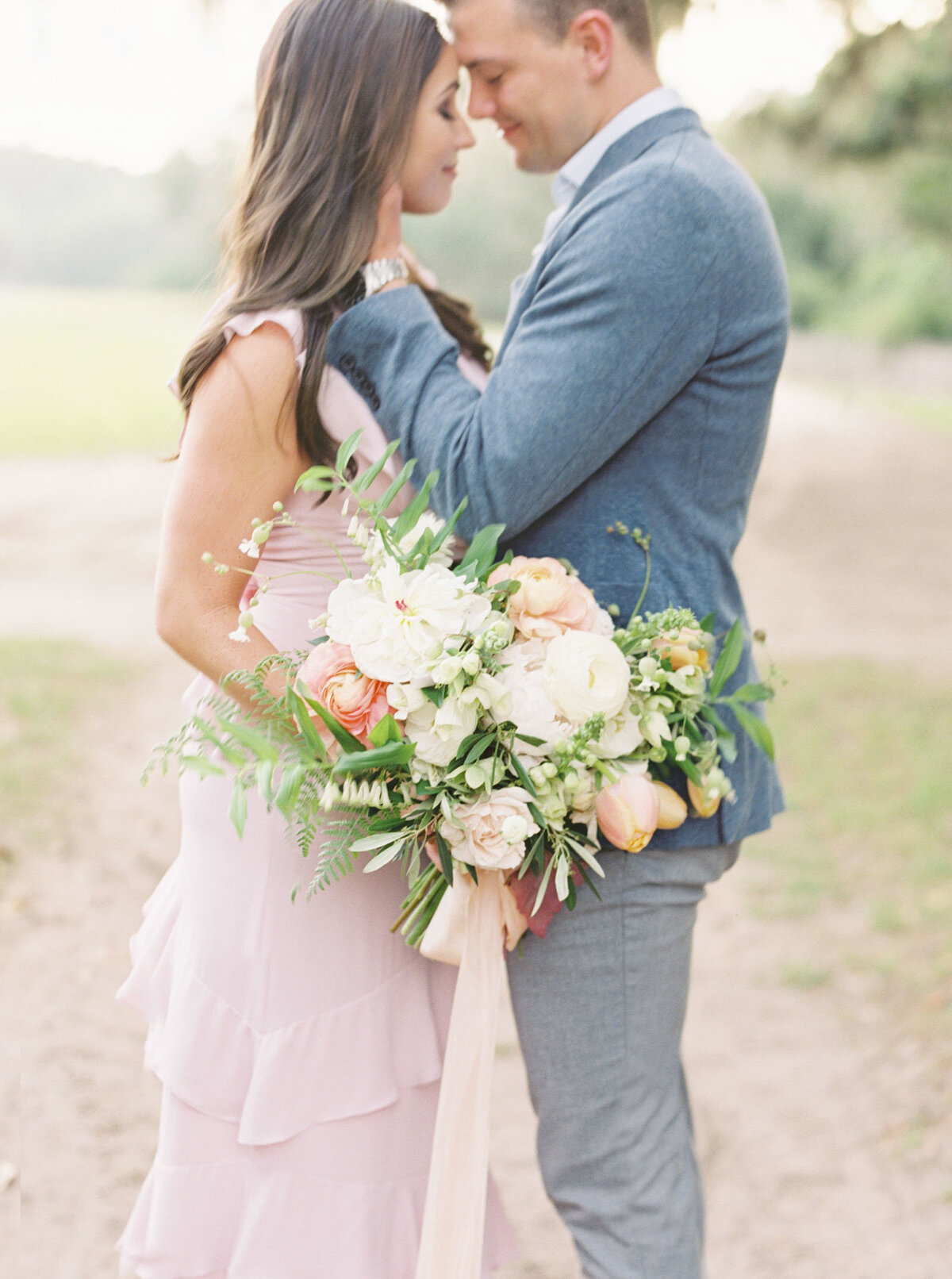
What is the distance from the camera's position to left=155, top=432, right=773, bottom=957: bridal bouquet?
1469 millimetres

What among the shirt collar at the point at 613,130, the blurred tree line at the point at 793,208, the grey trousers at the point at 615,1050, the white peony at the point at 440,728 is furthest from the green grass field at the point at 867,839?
the blurred tree line at the point at 793,208

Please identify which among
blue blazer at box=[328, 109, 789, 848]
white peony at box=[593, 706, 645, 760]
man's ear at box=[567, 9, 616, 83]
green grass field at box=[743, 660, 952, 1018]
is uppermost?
→ man's ear at box=[567, 9, 616, 83]

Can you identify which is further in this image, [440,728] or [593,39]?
[593,39]

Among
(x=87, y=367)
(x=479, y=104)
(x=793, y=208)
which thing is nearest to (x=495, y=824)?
(x=479, y=104)

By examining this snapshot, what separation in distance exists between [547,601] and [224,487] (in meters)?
0.57

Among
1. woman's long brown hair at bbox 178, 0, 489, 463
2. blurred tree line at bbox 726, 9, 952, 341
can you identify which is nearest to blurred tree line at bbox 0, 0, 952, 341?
blurred tree line at bbox 726, 9, 952, 341

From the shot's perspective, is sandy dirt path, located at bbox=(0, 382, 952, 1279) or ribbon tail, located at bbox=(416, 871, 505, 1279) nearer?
ribbon tail, located at bbox=(416, 871, 505, 1279)

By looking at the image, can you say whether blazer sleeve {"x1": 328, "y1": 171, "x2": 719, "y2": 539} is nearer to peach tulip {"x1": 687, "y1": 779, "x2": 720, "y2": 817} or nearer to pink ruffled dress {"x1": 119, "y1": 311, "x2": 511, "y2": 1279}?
pink ruffled dress {"x1": 119, "y1": 311, "x2": 511, "y2": 1279}

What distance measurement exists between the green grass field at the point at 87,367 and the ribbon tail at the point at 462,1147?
12.5 meters

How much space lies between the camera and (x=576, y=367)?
1.59m

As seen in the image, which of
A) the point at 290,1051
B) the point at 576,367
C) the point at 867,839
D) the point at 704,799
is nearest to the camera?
the point at 576,367

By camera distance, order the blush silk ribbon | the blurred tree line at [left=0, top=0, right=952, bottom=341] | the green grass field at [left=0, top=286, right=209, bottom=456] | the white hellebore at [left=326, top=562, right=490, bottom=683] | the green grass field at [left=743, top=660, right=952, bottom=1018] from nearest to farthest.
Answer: the white hellebore at [left=326, top=562, right=490, bottom=683] → the blush silk ribbon → the green grass field at [left=743, top=660, right=952, bottom=1018] → the blurred tree line at [left=0, top=0, right=952, bottom=341] → the green grass field at [left=0, top=286, right=209, bottom=456]

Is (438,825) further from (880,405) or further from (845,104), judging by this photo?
(880,405)

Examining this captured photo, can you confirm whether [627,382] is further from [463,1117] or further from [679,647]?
[463,1117]
